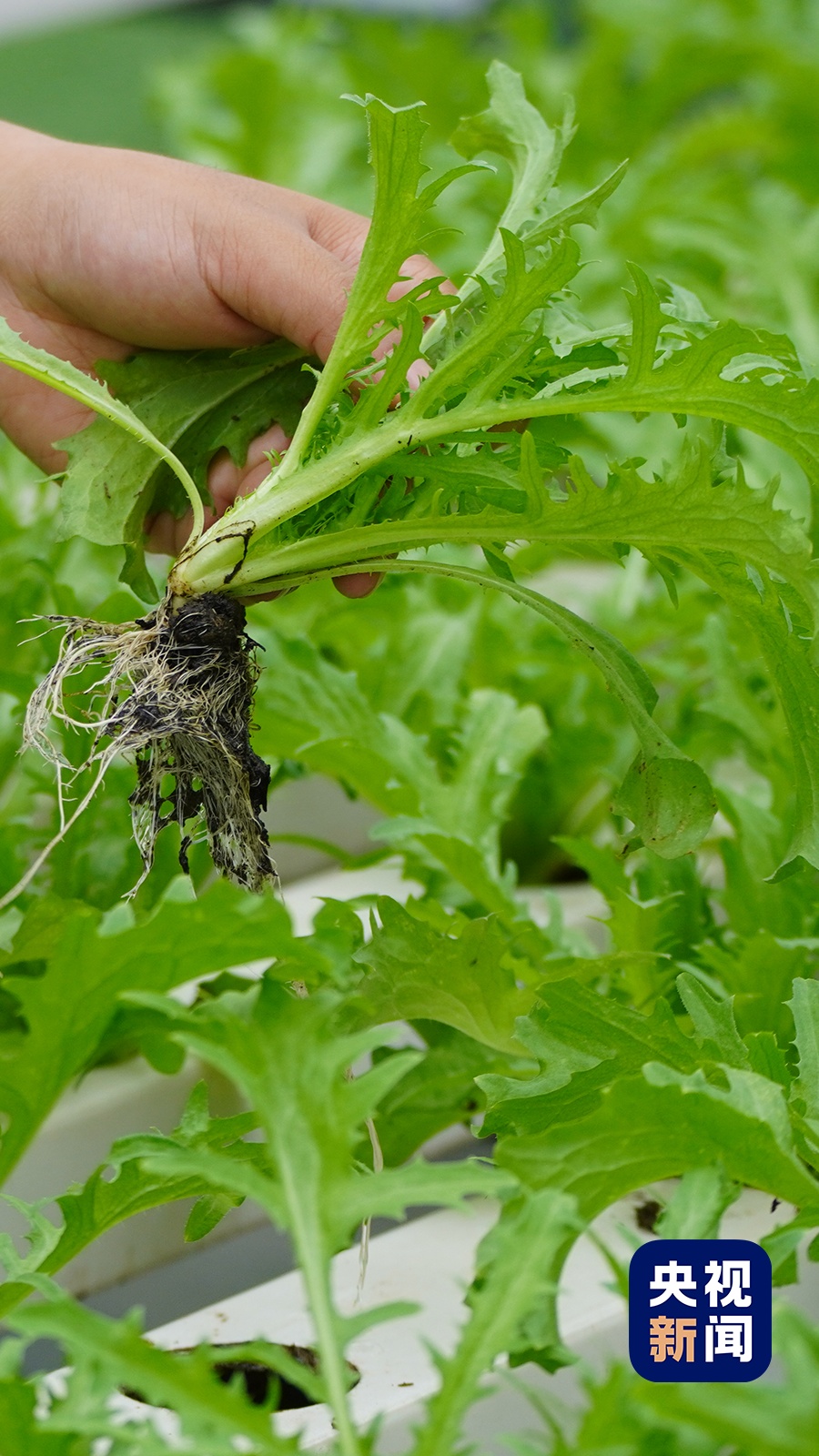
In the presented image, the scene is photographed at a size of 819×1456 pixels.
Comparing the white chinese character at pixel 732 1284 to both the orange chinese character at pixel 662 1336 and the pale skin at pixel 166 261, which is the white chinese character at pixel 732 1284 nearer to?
the orange chinese character at pixel 662 1336

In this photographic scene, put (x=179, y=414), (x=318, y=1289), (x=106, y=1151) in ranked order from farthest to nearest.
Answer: (x=106, y=1151) < (x=179, y=414) < (x=318, y=1289)

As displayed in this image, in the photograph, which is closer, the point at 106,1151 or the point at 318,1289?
the point at 318,1289

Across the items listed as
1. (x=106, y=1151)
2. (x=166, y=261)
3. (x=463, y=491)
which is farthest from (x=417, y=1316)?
(x=166, y=261)

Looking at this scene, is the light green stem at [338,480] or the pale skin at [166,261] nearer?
the light green stem at [338,480]

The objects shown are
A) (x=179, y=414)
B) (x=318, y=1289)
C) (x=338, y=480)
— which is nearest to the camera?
(x=318, y=1289)

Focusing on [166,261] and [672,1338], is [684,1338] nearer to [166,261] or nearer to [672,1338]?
[672,1338]

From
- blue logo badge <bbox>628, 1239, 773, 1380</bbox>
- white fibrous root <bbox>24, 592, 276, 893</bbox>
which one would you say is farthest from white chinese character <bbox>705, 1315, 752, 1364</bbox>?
white fibrous root <bbox>24, 592, 276, 893</bbox>

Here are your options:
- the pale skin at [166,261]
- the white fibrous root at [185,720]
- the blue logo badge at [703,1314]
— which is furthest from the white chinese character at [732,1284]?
the pale skin at [166,261]
